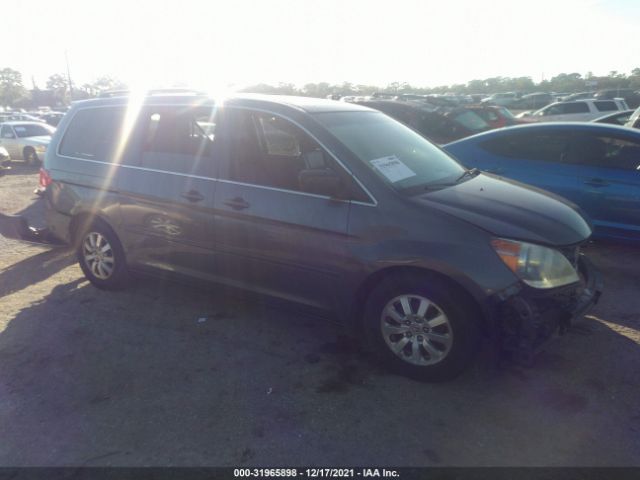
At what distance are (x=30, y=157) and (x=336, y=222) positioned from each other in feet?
50.2

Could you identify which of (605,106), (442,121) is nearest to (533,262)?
(442,121)

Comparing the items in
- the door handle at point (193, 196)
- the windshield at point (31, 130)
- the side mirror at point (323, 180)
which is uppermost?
the side mirror at point (323, 180)

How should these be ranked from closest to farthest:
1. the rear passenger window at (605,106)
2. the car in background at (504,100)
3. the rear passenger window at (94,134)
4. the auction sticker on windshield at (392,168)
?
1. the auction sticker on windshield at (392,168)
2. the rear passenger window at (94,134)
3. the rear passenger window at (605,106)
4. the car in background at (504,100)

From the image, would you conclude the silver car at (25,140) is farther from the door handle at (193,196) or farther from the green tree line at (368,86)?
the green tree line at (368,86)

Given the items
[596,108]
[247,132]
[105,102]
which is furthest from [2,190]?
[596,108]

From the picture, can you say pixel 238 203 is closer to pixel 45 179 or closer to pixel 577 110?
pixel 45 179

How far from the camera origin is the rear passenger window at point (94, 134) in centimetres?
468

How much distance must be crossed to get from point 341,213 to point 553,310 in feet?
4.73

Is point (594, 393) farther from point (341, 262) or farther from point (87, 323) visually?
point (87, 323)

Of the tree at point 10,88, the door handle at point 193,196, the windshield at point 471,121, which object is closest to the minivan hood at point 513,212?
the door handle at point 193,196

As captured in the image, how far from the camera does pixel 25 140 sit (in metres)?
15.4

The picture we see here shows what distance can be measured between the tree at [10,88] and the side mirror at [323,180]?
2915 inches

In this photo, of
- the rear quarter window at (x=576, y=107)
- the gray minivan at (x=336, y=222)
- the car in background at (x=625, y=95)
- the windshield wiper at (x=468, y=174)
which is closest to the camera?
the gray minivan at (x=336, y=222)

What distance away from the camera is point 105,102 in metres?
4.86
